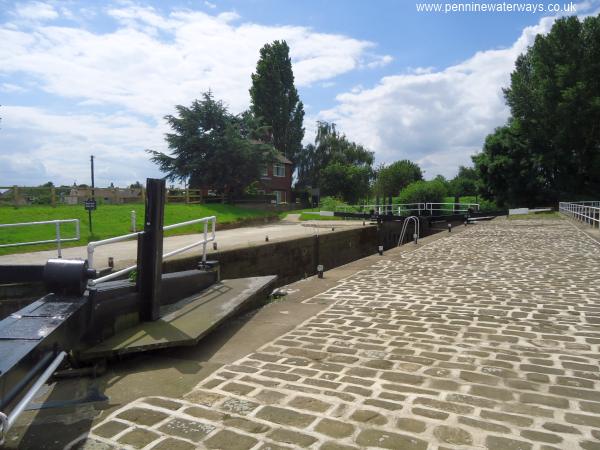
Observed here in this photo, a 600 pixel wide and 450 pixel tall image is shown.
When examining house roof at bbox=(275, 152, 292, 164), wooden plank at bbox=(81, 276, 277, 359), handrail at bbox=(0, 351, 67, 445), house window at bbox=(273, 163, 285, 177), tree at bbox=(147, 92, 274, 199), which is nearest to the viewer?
handrail at bbox=(0, 351, 67, 445)

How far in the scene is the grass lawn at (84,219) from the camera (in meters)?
16.2

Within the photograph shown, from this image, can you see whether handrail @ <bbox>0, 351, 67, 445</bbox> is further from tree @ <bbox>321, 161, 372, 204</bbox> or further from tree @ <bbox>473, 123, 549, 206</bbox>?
tree @ <bbox>321, 161, 372, 204</bbox>

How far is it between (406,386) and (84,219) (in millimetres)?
21560

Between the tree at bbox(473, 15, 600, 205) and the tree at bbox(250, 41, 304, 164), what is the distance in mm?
20895

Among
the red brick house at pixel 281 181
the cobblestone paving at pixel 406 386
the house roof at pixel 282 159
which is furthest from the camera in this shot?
the red brick house at pixel 281 181

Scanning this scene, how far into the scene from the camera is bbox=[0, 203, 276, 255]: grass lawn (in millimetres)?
16203

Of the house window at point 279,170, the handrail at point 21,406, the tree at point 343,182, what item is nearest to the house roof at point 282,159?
the house window at point 279,170

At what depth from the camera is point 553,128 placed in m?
38.4

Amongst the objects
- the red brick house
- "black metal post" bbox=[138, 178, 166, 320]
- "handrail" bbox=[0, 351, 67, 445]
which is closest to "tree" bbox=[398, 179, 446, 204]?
the red brick house

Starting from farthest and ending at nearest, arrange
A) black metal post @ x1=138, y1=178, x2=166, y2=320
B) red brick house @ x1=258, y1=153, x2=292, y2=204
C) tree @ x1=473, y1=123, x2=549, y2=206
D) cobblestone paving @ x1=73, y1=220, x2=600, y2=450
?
red brick house @ x1=258, y1=153, x2=292, y2=204 < tree @ x1=473, y1=123, x2=549, y2=206 < black metal post @ x1=138, y1=178, x2=166, y2=320 < cobblestone paving @ x1=73, y1=220, x2=600, y2=450

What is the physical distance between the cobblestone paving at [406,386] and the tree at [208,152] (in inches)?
1171

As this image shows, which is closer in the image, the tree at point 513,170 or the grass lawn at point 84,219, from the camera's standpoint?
the grass lawn at point 84,219

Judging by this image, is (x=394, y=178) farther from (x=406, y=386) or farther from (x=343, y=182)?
(x=406, y=386)

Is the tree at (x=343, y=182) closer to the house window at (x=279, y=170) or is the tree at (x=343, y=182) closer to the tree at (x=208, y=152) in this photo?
the house window at (x=279, y=170)
